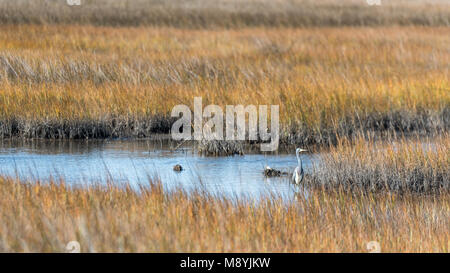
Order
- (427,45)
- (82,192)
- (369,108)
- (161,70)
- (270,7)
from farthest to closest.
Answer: (270,7) < (427,45) < (161,70) < (369,108) < (82,192)

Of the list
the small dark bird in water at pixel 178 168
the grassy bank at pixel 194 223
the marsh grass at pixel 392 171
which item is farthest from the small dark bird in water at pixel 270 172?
the grassy bank at pixel 194 223

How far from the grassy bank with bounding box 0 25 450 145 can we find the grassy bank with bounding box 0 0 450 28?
359 cm

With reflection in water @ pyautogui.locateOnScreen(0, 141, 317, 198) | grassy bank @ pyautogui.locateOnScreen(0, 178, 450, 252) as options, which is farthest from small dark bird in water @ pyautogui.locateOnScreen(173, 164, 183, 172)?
grassy bank @ pyautogui.locateOnScreen(0, 178, 450, 252)

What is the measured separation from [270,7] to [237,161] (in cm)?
1990

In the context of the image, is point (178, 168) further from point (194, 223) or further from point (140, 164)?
point (194, 223)

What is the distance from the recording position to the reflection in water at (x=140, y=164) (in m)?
9.22

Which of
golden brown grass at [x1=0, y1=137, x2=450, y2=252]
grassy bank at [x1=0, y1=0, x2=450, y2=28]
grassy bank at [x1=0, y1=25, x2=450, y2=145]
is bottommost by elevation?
golden brown grass at [x1=0, y1=137, x2=450, y2=252]

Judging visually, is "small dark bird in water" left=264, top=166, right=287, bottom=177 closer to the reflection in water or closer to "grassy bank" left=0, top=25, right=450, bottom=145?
the reflection in water

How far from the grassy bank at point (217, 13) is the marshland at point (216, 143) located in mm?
230

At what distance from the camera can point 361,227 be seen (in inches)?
263

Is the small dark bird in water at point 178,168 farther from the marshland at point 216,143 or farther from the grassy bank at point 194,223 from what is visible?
the grassy bank at point 194,223

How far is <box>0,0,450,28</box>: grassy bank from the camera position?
23.8 meters
